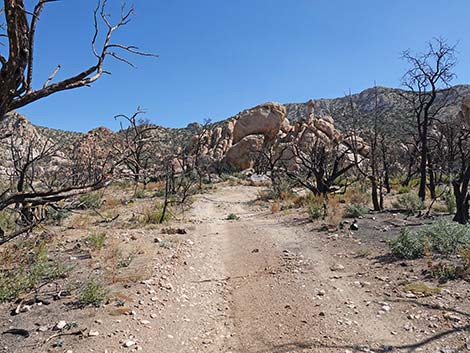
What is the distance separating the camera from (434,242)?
5.96m

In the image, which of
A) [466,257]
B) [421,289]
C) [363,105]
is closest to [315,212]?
[466,257]

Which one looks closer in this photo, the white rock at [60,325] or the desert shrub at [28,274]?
the white rock at [60,325]

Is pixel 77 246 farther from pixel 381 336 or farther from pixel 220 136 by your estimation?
pixel 220 136

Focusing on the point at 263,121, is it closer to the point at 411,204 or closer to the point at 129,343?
the point at 411,204

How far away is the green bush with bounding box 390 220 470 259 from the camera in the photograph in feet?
18.7

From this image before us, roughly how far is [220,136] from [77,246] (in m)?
38.9

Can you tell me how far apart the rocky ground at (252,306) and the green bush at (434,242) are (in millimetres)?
305

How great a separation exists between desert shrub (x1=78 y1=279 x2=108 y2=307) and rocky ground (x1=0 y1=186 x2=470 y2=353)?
4.3 inches

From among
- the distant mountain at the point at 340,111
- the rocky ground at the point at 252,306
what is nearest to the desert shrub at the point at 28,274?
the rocky ground at the point at 252,306

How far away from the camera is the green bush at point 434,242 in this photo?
5707mm

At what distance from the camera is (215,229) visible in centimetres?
996

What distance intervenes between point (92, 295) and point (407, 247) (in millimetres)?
5053

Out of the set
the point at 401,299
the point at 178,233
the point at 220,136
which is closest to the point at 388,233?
the point at 401,299

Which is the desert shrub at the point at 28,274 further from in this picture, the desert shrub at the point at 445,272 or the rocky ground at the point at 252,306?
the desert shrub at the point at 445,272
